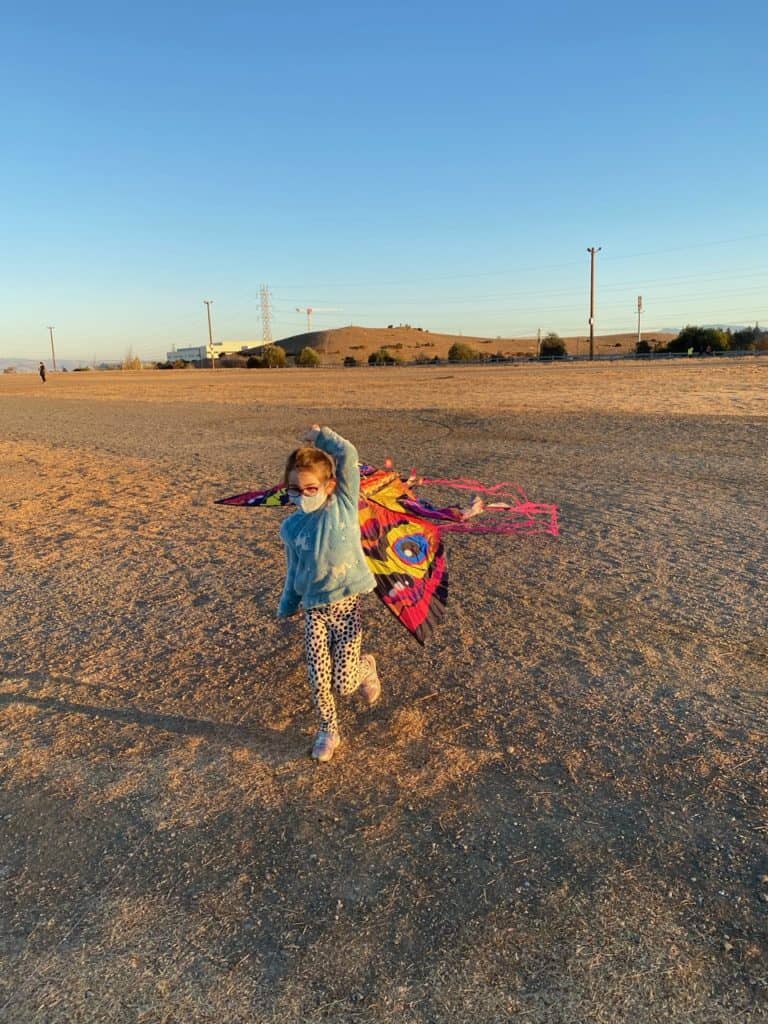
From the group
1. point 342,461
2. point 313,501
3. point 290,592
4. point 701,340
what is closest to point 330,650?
point 290,592

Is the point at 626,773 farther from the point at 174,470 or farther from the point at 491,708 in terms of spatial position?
the point at 174,470

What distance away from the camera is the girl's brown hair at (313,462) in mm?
3496

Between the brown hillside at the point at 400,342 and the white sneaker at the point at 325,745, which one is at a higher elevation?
the brown hillside at the point at 400,342

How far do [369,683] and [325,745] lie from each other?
0.56 meters

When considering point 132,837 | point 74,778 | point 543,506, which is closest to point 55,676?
point 74,778

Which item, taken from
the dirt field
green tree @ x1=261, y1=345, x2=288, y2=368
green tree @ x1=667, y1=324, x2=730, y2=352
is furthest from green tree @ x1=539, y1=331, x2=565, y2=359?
the dirt field

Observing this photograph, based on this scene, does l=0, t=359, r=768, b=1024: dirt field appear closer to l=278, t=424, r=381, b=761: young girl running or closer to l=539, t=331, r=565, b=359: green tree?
l=278, t=424, r=381, b=761: young girl running

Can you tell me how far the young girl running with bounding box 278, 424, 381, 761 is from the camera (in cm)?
358

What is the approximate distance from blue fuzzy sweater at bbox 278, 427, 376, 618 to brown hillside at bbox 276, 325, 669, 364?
98643mm

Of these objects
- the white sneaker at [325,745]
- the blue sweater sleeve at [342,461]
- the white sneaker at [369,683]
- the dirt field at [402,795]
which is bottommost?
the dirt field at [402,795]

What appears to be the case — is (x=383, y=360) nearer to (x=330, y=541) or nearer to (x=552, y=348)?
(x=552, y=348)

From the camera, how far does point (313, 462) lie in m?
3.52

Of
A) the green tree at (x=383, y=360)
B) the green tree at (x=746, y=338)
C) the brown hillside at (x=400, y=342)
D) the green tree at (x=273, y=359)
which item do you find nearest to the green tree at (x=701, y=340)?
the green tree at (x=746, y=338)

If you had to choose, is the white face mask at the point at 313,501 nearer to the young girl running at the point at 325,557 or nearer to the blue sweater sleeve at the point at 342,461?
the young girl running at the point at 325,557
